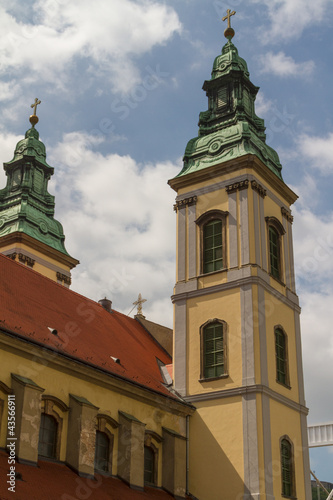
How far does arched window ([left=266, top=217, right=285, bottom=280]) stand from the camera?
A: 93.8 ft

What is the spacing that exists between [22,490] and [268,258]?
1476 centimetres

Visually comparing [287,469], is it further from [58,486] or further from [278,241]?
[58,486]

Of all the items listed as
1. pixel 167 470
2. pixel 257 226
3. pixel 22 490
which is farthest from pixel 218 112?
pixel 22 490

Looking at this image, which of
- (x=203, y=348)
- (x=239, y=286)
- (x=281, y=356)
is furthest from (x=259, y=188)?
(x=203, y=348)

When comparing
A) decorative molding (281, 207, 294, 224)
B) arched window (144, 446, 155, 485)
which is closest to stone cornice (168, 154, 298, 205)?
decorative molding (281, 207, 294, 224)

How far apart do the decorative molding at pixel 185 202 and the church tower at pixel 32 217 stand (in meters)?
11.2

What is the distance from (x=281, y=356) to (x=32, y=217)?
18.5 meters

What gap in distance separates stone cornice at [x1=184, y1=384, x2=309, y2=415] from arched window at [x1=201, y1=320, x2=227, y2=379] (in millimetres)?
748

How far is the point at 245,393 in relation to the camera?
2484 centimetres

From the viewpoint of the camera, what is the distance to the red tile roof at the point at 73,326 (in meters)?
21.5

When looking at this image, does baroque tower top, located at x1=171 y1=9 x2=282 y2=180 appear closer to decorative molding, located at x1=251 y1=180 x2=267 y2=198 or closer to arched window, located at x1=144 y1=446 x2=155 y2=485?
decorative molding, located at x1=251 y1=180 x2=267 y2=198

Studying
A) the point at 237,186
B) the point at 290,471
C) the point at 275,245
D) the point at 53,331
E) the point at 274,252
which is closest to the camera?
the point at 53,331

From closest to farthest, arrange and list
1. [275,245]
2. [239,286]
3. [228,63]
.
Answer: [239,286], [275,245], [228,63]

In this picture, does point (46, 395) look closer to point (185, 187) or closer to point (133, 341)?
point (133, 341)
